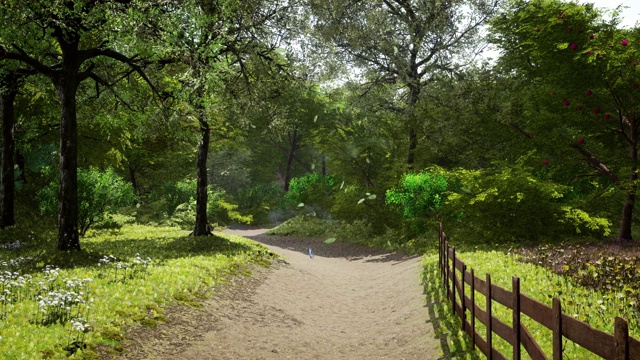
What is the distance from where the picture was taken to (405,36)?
89.0ft

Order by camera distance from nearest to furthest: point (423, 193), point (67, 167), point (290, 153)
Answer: point (67, 167) → point (423, 193) → point (290, 153)

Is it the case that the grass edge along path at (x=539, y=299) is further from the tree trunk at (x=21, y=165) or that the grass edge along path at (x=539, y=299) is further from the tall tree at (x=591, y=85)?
the tree trunk at (x=21, y=165)

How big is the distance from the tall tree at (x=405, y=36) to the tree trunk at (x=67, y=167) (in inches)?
599

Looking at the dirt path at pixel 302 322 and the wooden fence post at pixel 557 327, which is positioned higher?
the wooden fence post at pixel 557 327

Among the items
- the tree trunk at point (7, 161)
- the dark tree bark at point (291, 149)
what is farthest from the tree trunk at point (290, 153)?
the tree trunk at point (7, 161)

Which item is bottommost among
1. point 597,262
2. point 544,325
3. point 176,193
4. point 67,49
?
point 597,262

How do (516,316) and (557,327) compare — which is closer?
(557,327)

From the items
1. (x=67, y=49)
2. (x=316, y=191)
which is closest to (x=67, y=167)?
(x=67, y=49)

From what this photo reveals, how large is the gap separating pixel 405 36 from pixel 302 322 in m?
20.1

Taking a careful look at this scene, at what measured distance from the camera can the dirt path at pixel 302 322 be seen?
8711mm

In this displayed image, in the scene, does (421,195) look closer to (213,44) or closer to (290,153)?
(213,44)

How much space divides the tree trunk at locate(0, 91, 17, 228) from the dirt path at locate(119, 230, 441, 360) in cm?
1182

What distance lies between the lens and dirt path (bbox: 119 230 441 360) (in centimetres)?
871

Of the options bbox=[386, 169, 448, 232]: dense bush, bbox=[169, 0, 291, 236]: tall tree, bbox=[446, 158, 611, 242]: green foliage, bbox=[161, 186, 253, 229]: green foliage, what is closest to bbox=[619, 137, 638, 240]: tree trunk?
bbox=[446, 158, 611, 242]: green foliage
